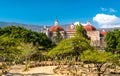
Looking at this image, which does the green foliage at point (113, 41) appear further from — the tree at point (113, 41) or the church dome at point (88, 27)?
the church dome at point (88, 27)

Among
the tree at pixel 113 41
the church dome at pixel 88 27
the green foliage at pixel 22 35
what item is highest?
the church dome at pixel 88 27

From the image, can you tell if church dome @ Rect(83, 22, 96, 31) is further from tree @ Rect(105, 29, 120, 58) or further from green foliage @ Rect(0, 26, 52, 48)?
tree @ Rect(105, 29, 120, 58)

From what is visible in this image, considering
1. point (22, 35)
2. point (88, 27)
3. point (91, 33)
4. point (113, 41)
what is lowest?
point (113, 41)

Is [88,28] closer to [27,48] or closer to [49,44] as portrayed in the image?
[49,44]

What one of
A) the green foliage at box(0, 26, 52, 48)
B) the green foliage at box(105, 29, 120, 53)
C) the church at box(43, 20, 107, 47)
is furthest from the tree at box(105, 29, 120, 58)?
the church at box(43, 20, 107, 47)

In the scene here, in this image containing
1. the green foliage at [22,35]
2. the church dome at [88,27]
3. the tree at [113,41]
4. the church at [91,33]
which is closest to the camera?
the tree at [113,41]

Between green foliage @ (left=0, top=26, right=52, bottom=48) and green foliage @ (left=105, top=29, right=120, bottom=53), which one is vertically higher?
green foliage @ (left=0, top=26, right=52, bottom=48)

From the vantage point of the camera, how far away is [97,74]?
28.5 meters

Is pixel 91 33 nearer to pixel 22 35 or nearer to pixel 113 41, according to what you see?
pixel 113 41

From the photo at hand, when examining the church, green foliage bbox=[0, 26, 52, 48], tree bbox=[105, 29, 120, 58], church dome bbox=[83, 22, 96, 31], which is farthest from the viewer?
church dome bbox=[83, 22, 96, 31]

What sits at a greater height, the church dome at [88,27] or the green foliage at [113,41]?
the church dome at [88,27]

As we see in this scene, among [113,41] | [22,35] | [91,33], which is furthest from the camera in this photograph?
[91,33]

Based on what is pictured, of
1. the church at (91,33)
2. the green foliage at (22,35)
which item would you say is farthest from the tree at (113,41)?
the church at (91,33)

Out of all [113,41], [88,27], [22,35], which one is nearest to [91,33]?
[88,27]
